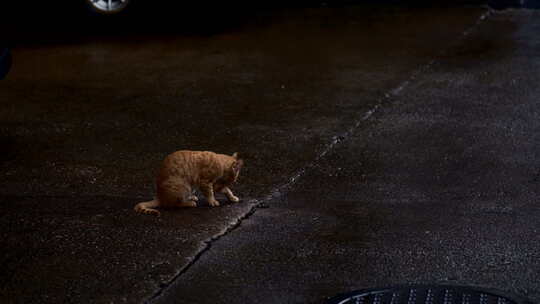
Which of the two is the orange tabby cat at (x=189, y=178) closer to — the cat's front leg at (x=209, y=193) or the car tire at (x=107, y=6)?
the cat's front leg at (x=209, y=193)

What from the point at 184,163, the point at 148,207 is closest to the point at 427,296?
the point at 184,163

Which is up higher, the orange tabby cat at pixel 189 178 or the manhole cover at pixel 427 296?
the orange tabby cat at pixel 189 178

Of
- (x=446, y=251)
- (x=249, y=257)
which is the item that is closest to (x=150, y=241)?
(x=249, y=257)

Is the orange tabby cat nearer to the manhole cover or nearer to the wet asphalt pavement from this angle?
the wet asphalt pavement

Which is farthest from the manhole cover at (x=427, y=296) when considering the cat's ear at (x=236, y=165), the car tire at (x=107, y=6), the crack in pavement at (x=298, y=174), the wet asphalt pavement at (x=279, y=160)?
the car tire at (x=107, y=6)

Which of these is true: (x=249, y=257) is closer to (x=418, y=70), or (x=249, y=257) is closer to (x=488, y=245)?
(x=488, y=245)

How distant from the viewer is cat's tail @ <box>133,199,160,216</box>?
5.56 meters

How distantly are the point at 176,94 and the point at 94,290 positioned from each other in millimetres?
4003

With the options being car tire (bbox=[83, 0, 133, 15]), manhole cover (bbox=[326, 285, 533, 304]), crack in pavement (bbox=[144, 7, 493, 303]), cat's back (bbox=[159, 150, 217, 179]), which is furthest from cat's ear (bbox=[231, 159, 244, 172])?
car tire (bbox=[83, 0, 133, 15])

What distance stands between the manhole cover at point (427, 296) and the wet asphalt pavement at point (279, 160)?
11cm

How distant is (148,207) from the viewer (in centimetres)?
564

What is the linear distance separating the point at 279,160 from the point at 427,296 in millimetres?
2300

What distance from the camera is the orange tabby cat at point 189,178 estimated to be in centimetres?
555

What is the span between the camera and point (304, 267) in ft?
15.8
